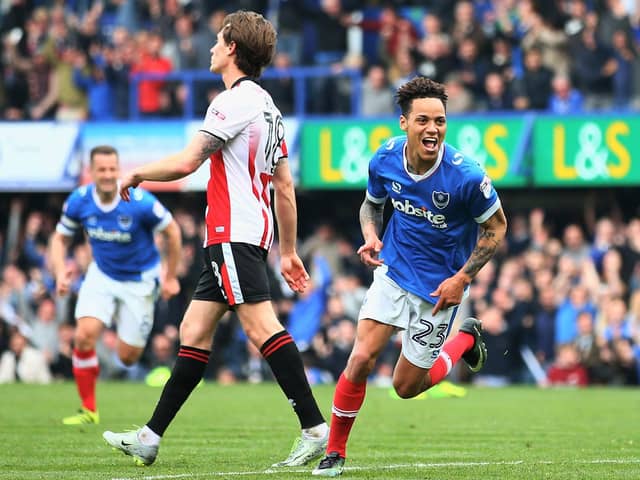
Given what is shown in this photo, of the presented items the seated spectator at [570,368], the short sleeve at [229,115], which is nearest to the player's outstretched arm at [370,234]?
the short sleeve at [229,115]

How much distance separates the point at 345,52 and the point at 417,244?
14.6 meters

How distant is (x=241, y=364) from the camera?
20.7 m

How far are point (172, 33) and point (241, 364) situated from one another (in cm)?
606

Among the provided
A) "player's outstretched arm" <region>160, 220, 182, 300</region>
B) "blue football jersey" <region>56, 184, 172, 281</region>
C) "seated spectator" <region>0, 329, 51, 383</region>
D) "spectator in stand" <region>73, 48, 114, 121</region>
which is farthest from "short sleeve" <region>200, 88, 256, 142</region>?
"spectator in stand" <region>73, 48, 114, 121</region>

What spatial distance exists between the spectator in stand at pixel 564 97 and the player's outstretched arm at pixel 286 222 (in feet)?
41.2

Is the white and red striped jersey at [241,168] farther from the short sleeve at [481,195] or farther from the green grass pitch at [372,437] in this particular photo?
the green grass pitch at [372,437]

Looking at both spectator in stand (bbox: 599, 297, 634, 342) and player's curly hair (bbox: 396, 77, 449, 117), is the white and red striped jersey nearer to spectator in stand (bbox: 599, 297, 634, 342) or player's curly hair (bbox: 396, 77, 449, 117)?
player's curly hair (bbox: 396, 77, 449, 117)

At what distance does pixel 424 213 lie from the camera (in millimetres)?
7805

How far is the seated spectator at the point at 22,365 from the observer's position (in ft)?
65.8

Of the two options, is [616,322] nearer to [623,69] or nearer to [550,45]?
[623,69]

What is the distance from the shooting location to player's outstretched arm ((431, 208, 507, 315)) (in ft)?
24.8

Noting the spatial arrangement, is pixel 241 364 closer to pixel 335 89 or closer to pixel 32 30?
pixel 335 89

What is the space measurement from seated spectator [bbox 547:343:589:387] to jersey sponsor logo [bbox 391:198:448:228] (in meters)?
11.1

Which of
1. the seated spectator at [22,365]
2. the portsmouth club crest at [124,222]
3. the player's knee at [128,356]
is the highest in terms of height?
the portsmouth club crest at [124,222]
